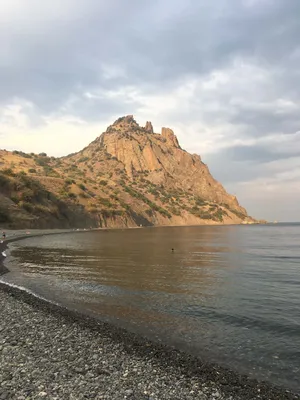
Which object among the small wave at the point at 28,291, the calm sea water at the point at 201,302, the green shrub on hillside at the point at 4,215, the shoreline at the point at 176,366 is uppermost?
the green shrub on hillside at the point at 4,215

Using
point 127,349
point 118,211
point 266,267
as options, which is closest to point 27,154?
point 118,211

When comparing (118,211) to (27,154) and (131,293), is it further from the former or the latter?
(131,293)

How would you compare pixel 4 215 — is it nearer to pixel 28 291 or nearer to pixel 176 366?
pixel 28 291

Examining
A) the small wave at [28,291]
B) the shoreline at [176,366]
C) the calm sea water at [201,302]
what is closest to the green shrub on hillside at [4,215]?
the calm sea water at [201,302]

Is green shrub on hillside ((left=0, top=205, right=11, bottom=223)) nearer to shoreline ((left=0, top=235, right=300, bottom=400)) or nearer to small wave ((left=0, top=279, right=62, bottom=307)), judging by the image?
small wave ((left=0, top=279, right=62, bottom=307))

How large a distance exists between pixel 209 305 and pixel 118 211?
12441cm

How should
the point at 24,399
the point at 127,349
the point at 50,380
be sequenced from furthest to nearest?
the point at 127,349, the point at 50,380, the point at 24,399

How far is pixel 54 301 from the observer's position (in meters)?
16.0

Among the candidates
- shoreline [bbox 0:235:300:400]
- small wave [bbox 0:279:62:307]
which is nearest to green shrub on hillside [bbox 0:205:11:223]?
small wave [bbox 0:279:62:307]

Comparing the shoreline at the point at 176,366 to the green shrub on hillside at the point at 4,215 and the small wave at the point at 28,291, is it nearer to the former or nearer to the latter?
the small wave at the point at 28,291

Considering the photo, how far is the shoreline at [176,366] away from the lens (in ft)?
24.4

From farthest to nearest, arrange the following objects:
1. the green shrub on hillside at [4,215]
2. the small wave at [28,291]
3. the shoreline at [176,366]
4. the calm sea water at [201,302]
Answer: the green shrub on hillside at [4,215], the small wave at [28,291], the calm sea water at [201,302], the shoreline at [176,366]

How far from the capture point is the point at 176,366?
879cm

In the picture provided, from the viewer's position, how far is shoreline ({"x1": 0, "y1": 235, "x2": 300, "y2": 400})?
7.43 metres
